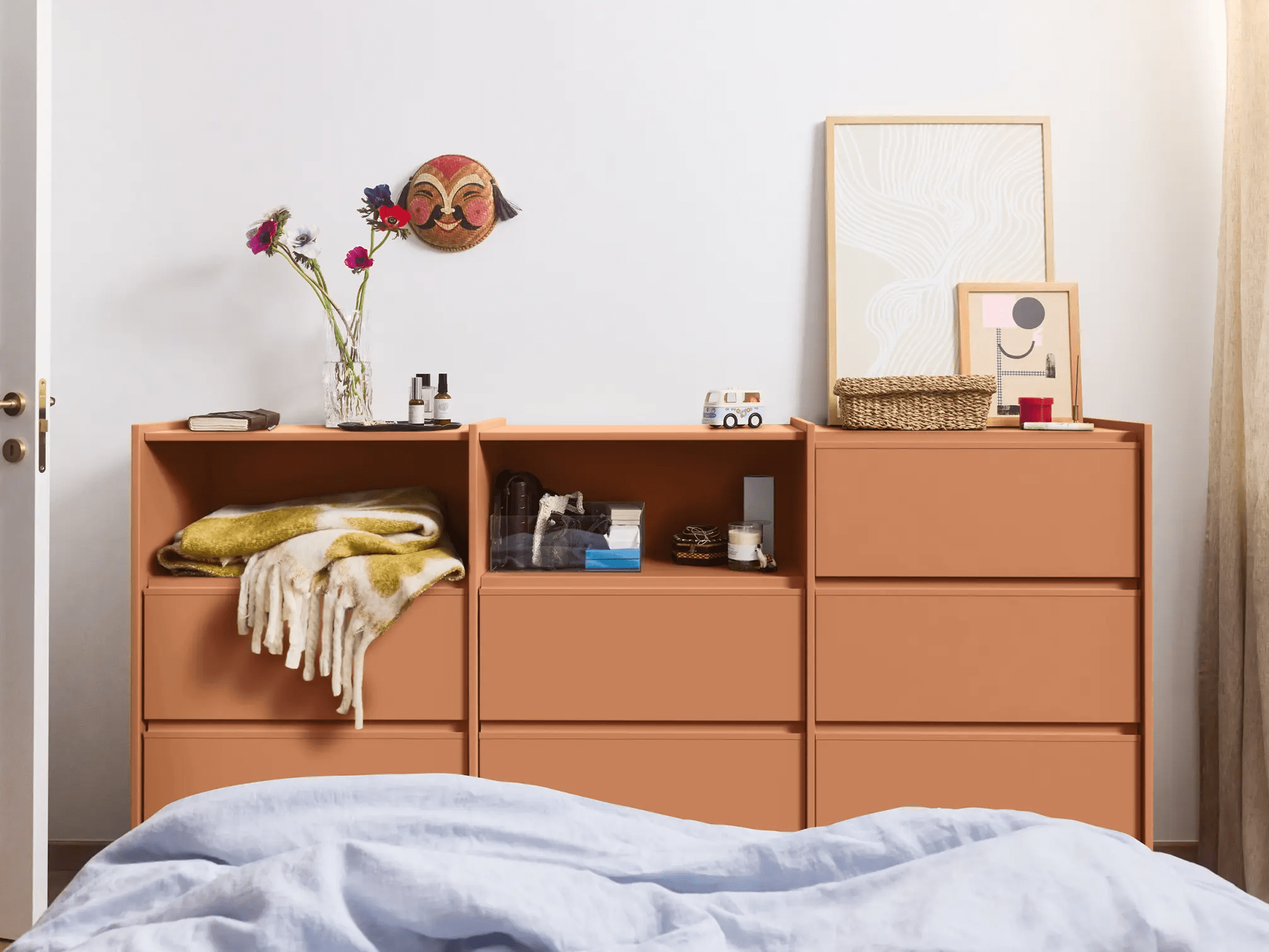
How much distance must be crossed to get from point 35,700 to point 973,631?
194 cm

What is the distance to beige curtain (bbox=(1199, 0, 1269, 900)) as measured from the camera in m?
2.01

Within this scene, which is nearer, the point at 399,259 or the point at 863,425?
the point at 863,425

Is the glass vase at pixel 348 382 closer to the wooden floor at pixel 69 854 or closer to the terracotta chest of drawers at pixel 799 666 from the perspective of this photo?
the terracotta chest of drawers at pixel 799 666

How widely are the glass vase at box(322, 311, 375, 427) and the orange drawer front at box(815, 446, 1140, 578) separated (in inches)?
41.7

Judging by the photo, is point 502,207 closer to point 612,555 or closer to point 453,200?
point 453,200

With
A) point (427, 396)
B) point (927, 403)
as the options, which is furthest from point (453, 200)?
point (927, 403)

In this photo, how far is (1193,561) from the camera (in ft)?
7.37

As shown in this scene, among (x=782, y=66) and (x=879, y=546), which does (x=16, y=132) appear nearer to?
(x=782, y=66)

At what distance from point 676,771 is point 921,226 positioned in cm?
144

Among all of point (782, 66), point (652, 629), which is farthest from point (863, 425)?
point (782, 66)

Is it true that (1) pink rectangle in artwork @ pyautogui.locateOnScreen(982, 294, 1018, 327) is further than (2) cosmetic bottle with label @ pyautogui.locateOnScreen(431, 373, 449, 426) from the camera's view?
Yes

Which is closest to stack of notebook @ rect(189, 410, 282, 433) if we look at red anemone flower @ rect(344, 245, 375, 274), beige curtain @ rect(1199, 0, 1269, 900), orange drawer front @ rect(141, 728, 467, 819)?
red anemone flower @ rect(344, 245, 375, 274)

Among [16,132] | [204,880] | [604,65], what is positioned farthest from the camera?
[604,65]

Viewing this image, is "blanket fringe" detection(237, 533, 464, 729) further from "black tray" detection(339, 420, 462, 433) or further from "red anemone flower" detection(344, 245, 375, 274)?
"red anemone flower" detection(344, 245, 375, 274)
